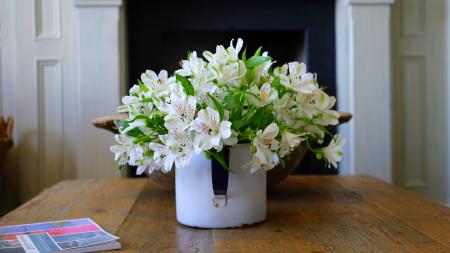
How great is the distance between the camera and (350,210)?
3.24 feet

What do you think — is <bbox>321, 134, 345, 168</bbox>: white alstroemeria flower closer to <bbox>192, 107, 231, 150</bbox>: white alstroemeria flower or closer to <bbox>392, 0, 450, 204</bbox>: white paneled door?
<bbox>192, 107, 231, 150</bbox>: white alstroemeria flower

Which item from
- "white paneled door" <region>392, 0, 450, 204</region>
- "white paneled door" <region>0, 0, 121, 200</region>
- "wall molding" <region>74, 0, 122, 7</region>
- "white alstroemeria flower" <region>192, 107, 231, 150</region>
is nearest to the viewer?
"white alstroemeria flower" <region>192, 107, 231, 150</region>

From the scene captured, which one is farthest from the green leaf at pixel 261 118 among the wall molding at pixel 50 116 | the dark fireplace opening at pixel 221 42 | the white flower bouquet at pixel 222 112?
the dark fireplace opening at pixel 221 42

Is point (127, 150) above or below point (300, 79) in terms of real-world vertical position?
below

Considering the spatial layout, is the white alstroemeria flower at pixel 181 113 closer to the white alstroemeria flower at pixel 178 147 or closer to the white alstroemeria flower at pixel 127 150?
the white alstroemeria flower at pixel 178 147

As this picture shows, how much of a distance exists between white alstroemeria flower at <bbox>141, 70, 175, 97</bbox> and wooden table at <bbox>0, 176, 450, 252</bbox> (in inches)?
8.4

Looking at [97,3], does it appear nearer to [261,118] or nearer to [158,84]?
[158,84]

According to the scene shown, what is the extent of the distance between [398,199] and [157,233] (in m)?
0.52

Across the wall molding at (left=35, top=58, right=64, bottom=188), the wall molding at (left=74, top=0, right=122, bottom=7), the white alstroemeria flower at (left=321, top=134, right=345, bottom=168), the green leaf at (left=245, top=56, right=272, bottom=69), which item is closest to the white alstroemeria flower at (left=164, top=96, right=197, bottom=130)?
the green leaf at (left=245, top=56, right=272, bottom=69)

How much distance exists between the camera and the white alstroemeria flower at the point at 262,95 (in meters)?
0.80

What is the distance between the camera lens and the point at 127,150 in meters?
0.90

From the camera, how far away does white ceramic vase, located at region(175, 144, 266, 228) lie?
84 centimetres

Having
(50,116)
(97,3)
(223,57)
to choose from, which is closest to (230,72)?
(223,57)

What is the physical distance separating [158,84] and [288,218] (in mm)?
318
